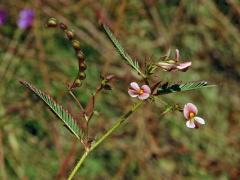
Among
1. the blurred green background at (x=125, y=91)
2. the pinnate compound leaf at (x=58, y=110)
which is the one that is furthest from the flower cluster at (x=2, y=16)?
the pinnate compound leaf at (x=58, y=110)

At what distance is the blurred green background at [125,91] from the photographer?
89.7 inches

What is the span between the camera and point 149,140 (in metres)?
2.33

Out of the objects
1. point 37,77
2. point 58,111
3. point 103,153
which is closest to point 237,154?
point 103,153

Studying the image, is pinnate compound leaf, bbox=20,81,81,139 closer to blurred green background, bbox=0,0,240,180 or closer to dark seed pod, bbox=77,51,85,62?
dark seed pod, bbox=77,51,85,62

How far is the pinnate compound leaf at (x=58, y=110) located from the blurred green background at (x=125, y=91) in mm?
1251

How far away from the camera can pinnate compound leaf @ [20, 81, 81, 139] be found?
839 mm

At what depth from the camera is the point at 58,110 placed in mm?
854

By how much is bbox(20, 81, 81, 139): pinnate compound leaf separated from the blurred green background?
4.10ft

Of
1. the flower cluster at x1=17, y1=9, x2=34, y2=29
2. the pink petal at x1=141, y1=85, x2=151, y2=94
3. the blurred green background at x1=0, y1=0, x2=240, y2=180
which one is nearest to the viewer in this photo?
the pink petal at x1=141, y1=85, x2=151, y2=94

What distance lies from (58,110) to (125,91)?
61.2 inches

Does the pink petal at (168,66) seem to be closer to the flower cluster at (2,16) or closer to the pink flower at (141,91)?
the pink flower at (141,91)

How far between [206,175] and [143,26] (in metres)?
0.79

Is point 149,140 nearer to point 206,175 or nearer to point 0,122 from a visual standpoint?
point 206,175

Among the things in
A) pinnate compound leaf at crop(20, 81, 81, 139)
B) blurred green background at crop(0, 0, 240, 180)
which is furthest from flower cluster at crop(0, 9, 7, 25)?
pinnate compound leaf at crop(20, 81, 81, 139)
